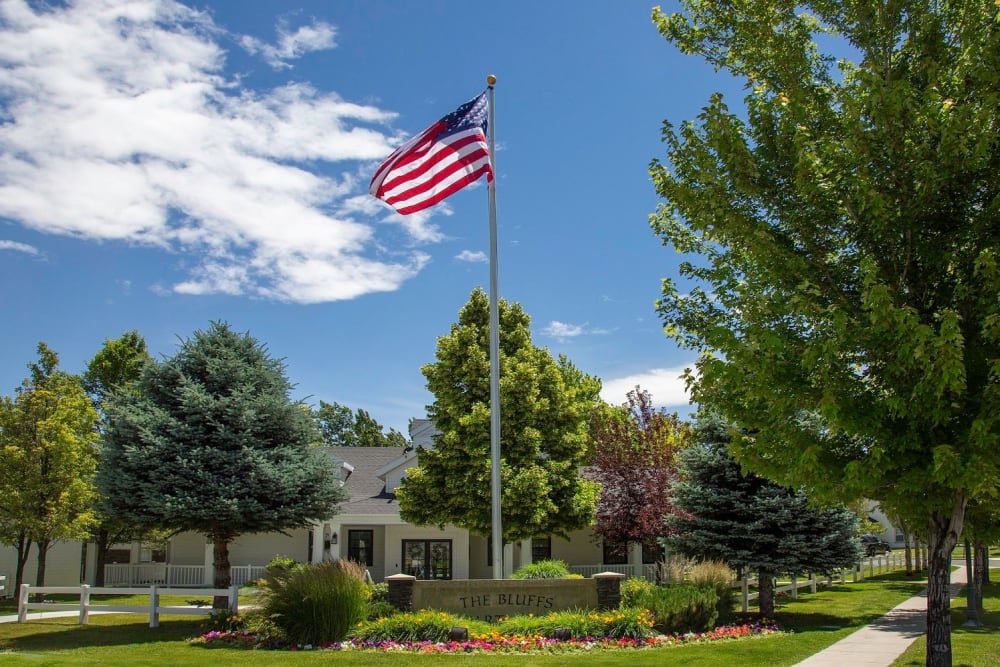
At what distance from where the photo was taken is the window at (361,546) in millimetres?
30722

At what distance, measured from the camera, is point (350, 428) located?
86625 mm

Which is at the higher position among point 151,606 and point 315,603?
point 315,603

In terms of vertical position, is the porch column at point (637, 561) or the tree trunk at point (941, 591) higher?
the tree trunk at point (941, 591)

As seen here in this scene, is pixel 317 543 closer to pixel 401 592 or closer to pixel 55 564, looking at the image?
pixel 55 564

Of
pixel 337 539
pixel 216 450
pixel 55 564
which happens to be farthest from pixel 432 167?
pixel 55 564

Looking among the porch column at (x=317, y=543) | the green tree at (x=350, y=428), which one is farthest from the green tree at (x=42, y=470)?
the green tree at (x=350, y=428)

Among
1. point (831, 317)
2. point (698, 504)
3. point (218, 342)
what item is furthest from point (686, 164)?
point (218, 342)

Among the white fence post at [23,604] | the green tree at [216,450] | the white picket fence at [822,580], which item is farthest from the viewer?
the white picket fence at [822,580]

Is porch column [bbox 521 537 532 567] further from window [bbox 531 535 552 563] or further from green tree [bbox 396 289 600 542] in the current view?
green tree [bbox 396 289 600 542]

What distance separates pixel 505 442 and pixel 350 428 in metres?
64.9

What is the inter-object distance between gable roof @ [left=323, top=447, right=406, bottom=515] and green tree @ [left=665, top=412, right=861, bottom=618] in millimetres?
10766

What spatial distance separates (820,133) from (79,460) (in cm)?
2635

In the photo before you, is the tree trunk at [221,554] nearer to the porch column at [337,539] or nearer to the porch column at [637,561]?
the porch column at [337,539]

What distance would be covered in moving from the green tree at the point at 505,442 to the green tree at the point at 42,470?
10.9m
